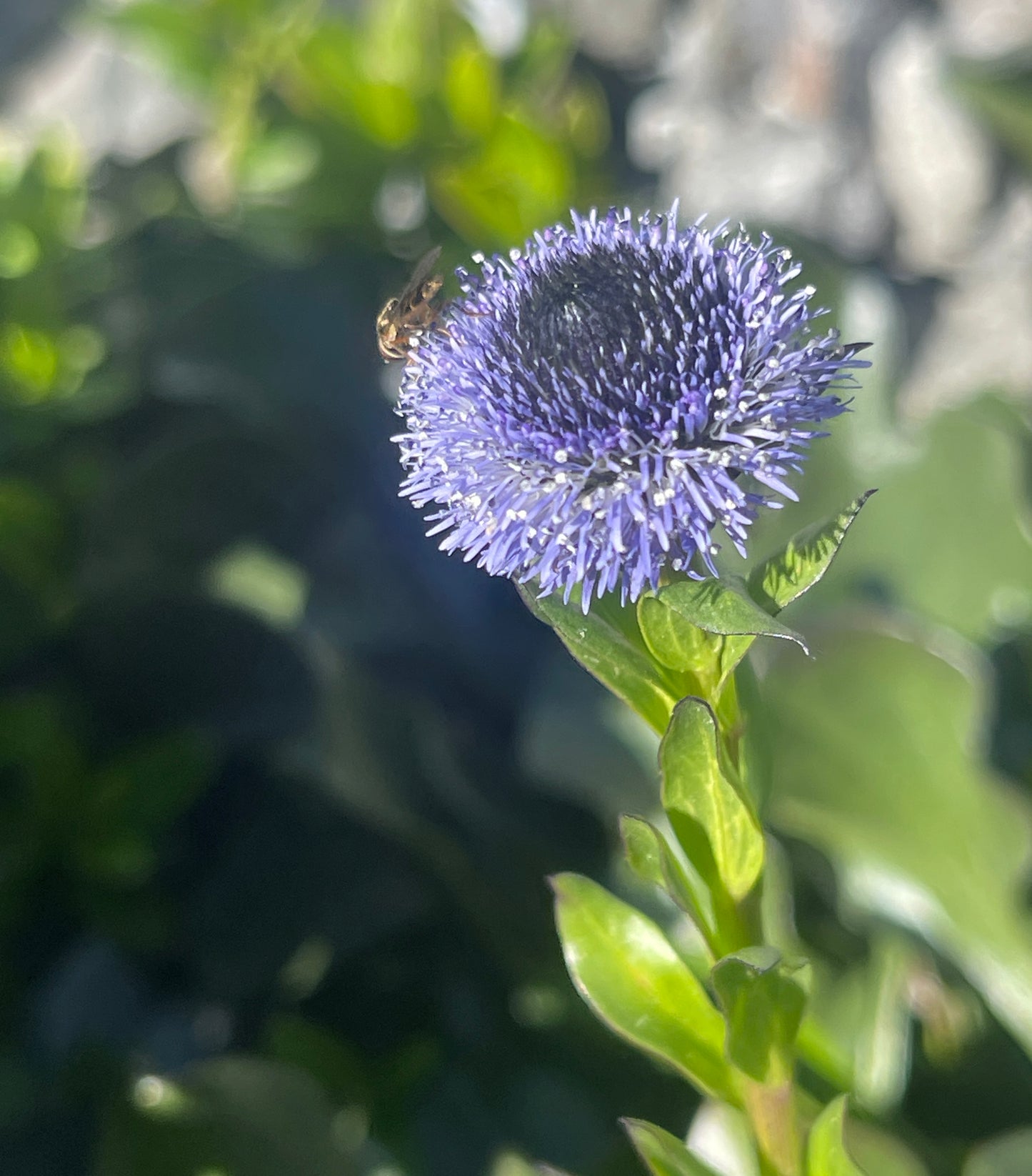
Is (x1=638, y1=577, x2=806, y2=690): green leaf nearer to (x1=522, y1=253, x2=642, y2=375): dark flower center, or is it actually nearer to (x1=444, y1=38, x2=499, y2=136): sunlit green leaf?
(x1=522, y1=253, x2=642, y2=375): dark flower center

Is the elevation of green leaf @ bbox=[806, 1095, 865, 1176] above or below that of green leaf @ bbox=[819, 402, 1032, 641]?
above

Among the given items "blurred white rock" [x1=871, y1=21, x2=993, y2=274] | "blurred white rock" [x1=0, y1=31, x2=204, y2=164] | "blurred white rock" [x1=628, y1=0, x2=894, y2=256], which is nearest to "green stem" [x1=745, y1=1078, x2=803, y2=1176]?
"blurred white rock" [x1=628, y1=0, x2=894, y2=256]

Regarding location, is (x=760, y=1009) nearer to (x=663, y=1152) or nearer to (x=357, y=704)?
(x=663, y=1152)

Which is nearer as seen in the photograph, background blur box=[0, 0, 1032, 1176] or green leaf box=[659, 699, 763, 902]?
green leaf box=[659, 699, 763, 902]

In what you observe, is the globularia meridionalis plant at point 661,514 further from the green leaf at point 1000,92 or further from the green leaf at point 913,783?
the green leaf at point 1000,92

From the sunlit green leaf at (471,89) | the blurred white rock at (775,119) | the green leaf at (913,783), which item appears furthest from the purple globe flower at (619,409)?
the blurred white rock at (775,119)

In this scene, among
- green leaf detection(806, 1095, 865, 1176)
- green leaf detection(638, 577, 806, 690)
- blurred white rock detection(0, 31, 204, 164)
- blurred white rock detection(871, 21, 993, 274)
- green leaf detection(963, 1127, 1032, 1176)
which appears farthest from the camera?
blurred white rock detection(0, 31, 204, 164)

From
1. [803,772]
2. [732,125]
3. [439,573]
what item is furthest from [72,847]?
[732,125]
